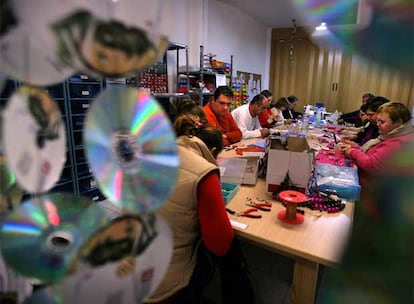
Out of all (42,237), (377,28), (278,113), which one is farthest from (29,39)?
(278,113)

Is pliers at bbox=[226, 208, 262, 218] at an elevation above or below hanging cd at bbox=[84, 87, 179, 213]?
below

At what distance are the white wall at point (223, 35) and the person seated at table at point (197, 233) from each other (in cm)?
191

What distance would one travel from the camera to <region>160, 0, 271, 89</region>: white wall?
3783mm

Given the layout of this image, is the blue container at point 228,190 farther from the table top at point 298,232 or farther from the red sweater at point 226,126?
the red sweater at point 226,126

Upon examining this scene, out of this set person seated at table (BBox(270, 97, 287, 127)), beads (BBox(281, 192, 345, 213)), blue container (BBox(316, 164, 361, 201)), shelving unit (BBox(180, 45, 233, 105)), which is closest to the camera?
beads (BBox(281, 192, 345, 213))

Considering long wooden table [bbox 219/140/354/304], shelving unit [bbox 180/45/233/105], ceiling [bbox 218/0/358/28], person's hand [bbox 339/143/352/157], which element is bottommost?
long wooden table [bbox 219/140/354/304]

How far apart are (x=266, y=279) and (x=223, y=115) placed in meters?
1.81

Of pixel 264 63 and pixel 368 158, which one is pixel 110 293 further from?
pixel 264 63

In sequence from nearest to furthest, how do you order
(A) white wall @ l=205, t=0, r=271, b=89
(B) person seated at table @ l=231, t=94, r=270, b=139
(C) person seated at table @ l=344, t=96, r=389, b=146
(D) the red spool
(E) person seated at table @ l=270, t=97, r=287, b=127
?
1. (D) the red spool
2. (C) person seated at table @ l=344, t=96, r=389, b=146
3. (B) person seated at table @ l=231, t=94, r=270, b=139
4. (E) person seated at table @ l=270, t=97, r=287, b=127
5. (A) white wall @ l=205, t=0, r=271, b=89

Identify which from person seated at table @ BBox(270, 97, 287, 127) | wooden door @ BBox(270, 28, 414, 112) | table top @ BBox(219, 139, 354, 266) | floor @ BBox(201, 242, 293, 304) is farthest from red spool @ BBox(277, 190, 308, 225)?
wooden door @ BBox(270, 28, 414, 112)

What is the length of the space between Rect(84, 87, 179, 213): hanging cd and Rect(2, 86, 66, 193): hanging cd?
0.07 meters

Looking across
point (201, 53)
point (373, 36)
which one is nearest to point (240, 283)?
point (373, 36)

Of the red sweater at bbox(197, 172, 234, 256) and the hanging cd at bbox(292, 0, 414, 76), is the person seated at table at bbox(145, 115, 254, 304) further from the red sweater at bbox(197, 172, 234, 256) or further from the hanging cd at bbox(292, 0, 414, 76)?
the hanging cd at bbox(292, 0, 414, 76)

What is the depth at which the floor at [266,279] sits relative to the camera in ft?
5.02
